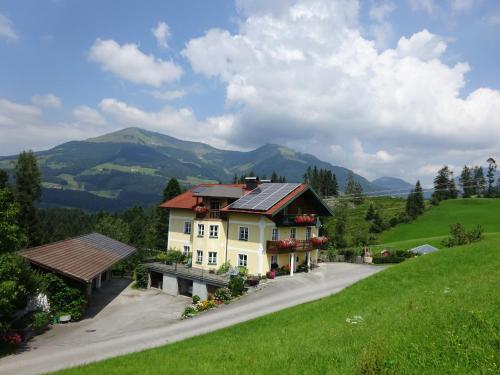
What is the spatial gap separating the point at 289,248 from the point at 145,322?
15967 millimetres

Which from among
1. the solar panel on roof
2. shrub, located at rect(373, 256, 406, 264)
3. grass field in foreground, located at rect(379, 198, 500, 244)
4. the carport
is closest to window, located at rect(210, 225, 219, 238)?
the solar panel on roof

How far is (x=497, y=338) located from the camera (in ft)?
30.0

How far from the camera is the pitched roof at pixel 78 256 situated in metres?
28.8

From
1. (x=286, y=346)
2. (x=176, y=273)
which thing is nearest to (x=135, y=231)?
(x=176, y=273)

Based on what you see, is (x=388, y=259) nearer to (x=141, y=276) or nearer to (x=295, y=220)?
(x=295, y=220)

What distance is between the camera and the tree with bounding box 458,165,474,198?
137 metres

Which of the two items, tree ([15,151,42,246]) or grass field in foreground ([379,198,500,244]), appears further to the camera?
grass field in foreground ([379,198,500,244])

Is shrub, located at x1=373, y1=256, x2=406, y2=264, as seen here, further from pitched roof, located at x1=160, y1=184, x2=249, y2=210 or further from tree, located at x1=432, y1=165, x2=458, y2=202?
tree, located at x1=432, y1=165, x2=458, y2=202

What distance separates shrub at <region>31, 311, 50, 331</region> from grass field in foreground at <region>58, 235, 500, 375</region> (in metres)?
13.3

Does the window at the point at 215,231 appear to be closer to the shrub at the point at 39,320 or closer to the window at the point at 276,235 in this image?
the window at the point at 276,235

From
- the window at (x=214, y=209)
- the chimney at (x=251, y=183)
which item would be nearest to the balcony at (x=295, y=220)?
the chimney at (x=251, y=183)

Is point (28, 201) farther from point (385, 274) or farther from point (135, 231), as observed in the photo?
point (385, 274)

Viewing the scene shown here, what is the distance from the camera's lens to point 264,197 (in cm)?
Answer: 4072

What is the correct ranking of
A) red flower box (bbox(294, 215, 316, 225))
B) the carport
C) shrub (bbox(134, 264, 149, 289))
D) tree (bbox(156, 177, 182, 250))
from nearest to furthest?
the carport < red flower box (bbox(294, 215, 316, 225)) < shrub (bbox(134, 264, 149, 289)) < tree (bbox(156, 177, 182, 250))
